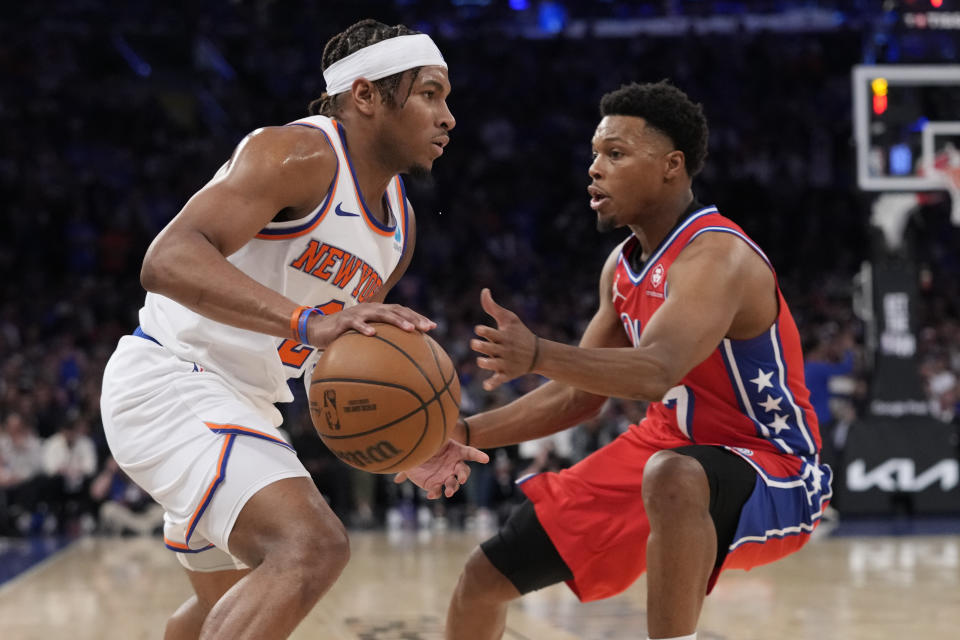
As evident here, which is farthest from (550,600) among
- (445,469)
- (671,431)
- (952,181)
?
(952,181)

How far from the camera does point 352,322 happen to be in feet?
8.78

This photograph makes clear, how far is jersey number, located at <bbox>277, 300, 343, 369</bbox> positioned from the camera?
3.19m

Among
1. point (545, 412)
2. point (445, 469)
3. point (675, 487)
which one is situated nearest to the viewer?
point (675, 487)

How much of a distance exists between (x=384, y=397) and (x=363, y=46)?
3.58 feet

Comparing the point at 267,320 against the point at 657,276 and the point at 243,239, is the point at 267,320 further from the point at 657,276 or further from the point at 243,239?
the point at 657,276

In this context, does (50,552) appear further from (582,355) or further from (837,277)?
(837,277)

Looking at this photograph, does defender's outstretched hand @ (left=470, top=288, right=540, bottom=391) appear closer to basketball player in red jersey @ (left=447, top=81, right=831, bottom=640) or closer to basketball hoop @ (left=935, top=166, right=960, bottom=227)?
basketball player in red jersey @ (left=447, top=81, right=831, bottom=640)

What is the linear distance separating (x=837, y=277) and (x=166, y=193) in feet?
30.3

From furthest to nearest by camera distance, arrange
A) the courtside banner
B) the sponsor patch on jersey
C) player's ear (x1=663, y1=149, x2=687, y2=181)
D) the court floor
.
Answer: the courtside banner → the court floor → player's ear (x1=663, y1=149, x2=687, y2=181) → the sponsor patch on jersey

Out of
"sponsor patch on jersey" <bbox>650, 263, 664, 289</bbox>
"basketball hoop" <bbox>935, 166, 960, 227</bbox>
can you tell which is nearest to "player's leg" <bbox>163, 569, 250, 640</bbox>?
"sponsor patch on jersey" <bbox>650, 263, 664, 289</bbox>

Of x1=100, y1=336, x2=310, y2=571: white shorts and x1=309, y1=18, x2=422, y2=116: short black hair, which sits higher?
x1=309, y1=18, x2=422, y2=116: short black hair

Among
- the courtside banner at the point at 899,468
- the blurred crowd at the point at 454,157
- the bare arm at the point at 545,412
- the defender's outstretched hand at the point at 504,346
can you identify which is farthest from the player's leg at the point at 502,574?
the blurred crowd at the point at 454,157

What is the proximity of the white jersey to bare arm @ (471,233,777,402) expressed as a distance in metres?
0.53

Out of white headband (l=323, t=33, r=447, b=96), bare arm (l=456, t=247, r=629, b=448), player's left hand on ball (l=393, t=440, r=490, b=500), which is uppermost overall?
white headband (l=323, t=33, r=447, b=96)
